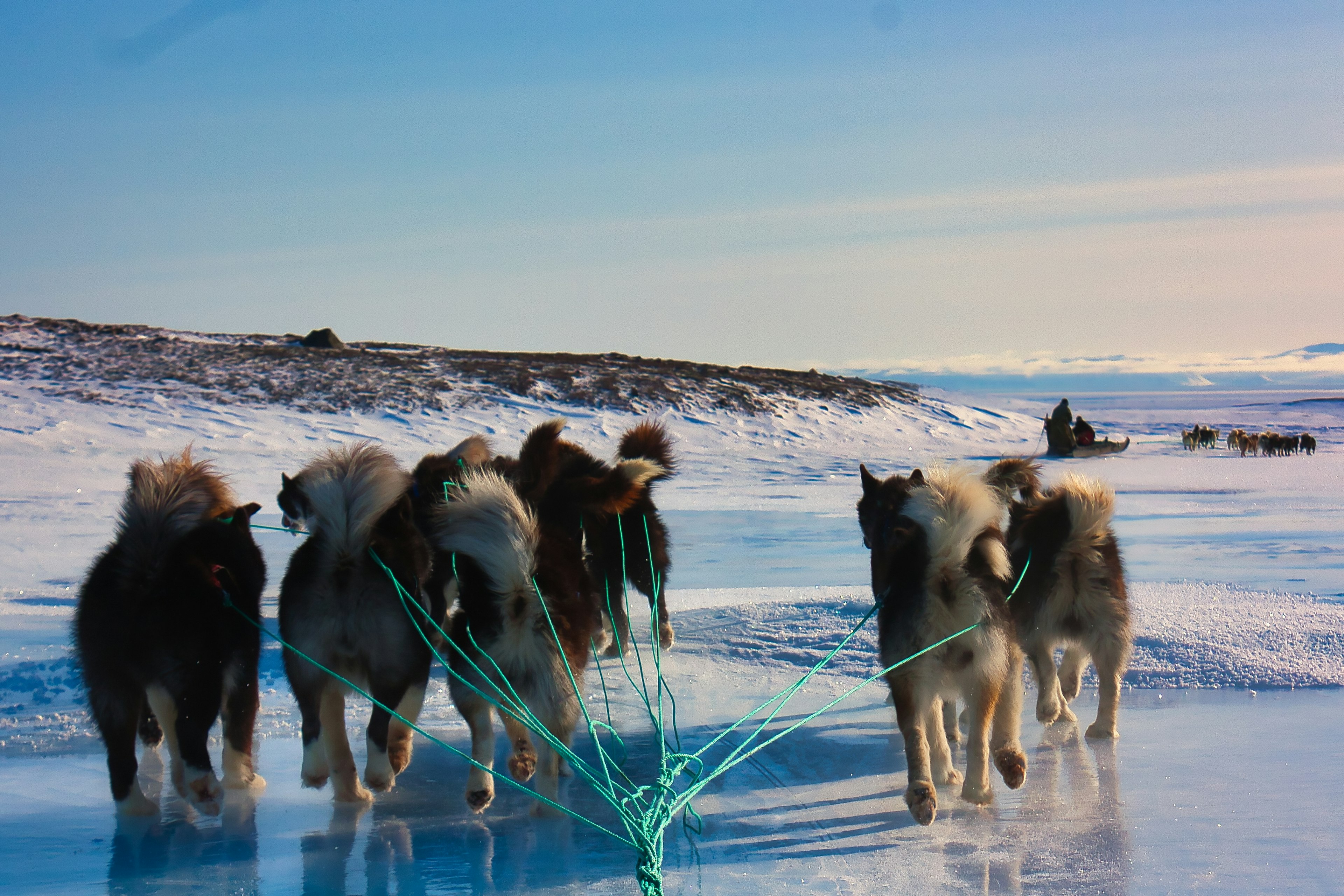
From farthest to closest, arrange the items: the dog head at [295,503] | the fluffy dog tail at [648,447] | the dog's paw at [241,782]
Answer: the fluffy dog tail at [648,447], the dog head at [295,503], the dog's paw at [241,782]

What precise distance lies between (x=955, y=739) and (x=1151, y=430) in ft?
129

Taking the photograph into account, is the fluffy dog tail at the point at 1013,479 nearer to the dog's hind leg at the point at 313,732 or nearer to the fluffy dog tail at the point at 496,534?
the fluffy dog tail at the point at 496,534

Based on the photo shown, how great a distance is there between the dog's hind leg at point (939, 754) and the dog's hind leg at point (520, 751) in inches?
58.8

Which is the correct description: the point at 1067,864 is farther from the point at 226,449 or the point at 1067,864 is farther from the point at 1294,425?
the point at 1294,425

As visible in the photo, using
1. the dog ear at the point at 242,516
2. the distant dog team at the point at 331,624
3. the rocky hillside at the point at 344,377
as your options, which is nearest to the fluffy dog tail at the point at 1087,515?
the distant dog team at the point at 331,624

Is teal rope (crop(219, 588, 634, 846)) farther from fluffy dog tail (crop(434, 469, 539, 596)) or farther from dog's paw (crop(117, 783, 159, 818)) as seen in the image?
dog's paw (crop(117, 783, 159, 818))

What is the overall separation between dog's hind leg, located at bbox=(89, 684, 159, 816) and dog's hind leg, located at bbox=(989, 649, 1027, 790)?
10.1 feet

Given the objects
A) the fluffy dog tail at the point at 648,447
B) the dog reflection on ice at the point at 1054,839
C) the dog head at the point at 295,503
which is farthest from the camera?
the fluffy dog tail at the point at 648,447

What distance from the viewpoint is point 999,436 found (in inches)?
1262

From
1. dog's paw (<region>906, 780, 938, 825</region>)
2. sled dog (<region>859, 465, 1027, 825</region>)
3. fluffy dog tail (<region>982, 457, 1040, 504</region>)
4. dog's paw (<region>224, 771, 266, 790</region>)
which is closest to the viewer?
dog's paw (<region>906, 780, 938, 825</region>)

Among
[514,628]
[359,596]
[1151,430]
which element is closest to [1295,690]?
[514,628]

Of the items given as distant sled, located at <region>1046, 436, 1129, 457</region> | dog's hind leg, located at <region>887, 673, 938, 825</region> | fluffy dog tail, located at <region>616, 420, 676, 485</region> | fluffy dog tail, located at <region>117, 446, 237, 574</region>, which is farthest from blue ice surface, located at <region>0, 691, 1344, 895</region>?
distant sled, located at <region>1046, 436, 1129, 457</region>

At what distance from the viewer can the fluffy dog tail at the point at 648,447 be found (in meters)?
6.82

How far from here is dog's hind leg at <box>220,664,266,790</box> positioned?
13.7 feet
